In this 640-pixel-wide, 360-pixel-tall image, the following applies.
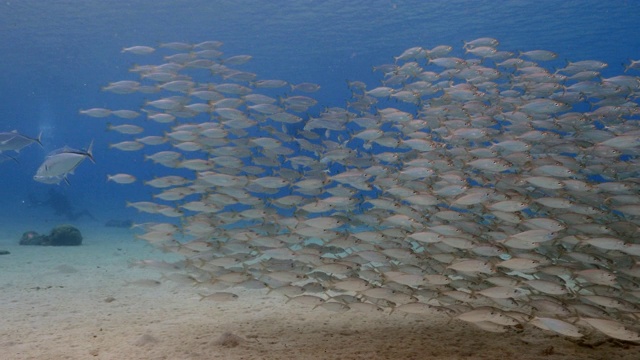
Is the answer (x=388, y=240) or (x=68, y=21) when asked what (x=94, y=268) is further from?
(x=68, y=21)

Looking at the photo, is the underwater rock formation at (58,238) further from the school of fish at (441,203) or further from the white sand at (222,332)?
the school of fish at (441,203)

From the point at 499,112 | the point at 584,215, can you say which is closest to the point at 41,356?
the point at 584,215

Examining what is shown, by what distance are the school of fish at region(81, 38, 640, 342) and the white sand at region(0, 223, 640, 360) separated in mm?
374

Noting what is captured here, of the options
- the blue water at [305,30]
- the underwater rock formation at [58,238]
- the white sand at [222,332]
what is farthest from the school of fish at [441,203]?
the blue water at [305,30]

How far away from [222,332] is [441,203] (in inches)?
137

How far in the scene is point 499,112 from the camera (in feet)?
22.9

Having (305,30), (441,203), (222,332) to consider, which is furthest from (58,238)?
(305,30)

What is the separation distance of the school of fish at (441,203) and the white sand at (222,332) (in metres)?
0.37

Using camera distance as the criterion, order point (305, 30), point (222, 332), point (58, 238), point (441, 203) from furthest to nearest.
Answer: point (305, 30) < point (58, 238) < point (441, 203) < point (222, 332)

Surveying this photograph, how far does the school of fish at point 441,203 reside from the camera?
4.82m

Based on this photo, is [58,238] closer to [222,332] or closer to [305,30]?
[222,332]

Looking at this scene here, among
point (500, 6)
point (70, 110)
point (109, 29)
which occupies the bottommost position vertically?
point (70, 110)

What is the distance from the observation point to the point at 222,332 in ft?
18.3

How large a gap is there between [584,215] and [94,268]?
11.0 metres
